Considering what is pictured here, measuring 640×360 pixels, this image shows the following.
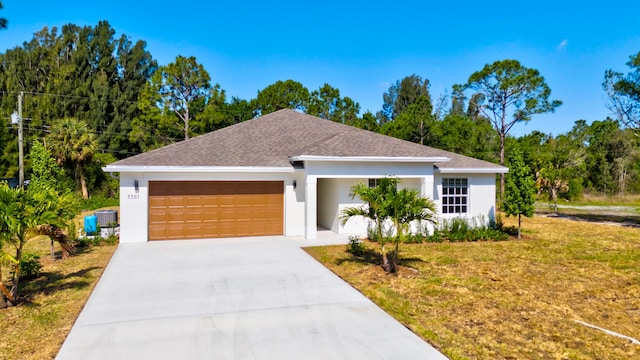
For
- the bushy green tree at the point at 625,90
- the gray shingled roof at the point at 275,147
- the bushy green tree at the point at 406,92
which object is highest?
the bushy green tree at the point at 406,92

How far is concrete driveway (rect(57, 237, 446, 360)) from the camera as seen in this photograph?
501 cm

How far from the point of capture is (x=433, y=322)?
612cm

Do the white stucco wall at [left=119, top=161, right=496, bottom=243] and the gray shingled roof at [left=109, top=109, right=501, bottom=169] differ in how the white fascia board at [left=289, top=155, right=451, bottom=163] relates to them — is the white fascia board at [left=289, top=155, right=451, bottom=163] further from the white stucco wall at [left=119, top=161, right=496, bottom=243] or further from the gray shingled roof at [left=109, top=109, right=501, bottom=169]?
the white stucco wall at [left=119, top=161, right=496, bottom=243]

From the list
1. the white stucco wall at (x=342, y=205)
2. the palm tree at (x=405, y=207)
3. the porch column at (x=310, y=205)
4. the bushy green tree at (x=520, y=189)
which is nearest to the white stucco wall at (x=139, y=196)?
the porch column at (x=310, y=205)

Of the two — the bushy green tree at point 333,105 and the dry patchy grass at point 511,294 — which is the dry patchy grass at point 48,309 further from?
the bushy green tree at point 333,105

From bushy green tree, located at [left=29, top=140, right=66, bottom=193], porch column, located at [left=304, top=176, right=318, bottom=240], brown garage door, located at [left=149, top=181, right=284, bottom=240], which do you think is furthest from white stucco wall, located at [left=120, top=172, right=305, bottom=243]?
porch column, located at [left=304, top=176, right=318, bottom=240]

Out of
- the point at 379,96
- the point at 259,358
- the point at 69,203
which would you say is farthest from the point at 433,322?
the point at 379,96

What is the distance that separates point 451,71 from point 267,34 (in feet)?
60.1

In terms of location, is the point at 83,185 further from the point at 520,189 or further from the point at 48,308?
the point at 520,189

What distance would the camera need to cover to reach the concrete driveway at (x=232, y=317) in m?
5.01

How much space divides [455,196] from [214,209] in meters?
10.0

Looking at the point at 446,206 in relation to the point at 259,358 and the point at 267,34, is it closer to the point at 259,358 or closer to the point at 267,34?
the point at 259,358

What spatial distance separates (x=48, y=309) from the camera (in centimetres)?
665

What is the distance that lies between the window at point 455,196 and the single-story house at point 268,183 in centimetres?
4
